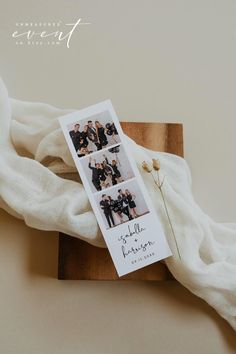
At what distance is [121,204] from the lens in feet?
2.55

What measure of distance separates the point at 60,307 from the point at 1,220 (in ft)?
0.74

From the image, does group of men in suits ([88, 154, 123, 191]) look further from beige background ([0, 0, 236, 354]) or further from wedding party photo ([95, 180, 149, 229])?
beige background ([0, 0, 236, 354])

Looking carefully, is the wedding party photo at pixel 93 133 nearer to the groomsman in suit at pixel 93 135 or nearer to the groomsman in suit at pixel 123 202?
the groomsman in suit at pixel 93 135

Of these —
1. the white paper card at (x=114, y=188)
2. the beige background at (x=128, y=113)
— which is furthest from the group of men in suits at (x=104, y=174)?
the beige background at (x=128, y=113)

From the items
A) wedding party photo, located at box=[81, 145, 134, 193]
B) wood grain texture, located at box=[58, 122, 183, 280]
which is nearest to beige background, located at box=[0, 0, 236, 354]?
wood grain texture, located at box=[58, 122, 183, 280]

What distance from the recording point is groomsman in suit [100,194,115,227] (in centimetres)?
76

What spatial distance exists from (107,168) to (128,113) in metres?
0.17

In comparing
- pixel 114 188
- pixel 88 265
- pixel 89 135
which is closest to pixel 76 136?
pixel 89 135

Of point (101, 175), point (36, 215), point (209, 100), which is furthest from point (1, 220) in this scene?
point (209, 100)

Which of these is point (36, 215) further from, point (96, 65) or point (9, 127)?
point (96, 65)

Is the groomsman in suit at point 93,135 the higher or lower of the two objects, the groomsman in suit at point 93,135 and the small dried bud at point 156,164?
the higher

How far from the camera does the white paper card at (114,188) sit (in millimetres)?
755

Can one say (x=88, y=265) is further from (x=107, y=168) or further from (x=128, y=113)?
(x=128, y=113)

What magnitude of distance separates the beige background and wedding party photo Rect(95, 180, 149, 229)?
15 centimetres
